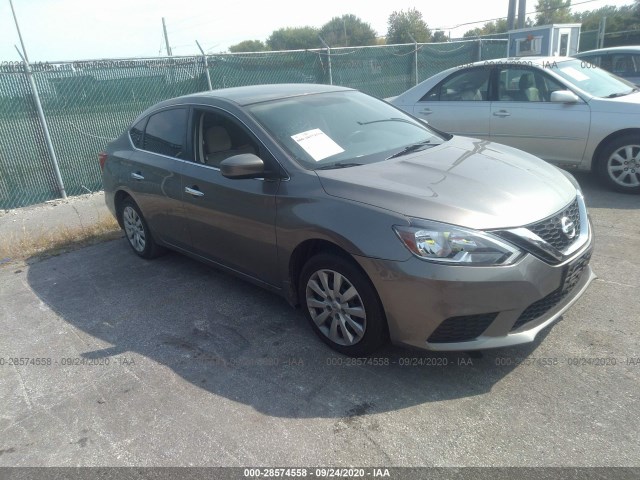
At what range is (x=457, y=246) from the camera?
9.30ft

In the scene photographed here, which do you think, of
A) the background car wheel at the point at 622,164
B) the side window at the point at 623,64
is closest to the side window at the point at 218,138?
the background car wheel at the point at 622,164

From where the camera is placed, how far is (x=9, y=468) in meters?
2.76

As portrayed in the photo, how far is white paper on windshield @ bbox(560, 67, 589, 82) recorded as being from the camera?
677 centimetres

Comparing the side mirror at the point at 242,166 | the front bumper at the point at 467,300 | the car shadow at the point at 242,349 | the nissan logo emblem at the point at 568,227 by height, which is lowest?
the car shadow at the point at 242,349

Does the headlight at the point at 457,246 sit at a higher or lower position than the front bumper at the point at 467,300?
higher

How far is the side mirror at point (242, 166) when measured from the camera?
3508 mm

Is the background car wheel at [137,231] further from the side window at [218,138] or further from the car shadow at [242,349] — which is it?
the side window at [218,138]

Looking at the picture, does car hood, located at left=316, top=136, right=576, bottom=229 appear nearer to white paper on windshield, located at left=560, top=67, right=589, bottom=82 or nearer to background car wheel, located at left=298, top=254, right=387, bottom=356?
background car wheel, located at left=298, top=254, right=387, bottom=356

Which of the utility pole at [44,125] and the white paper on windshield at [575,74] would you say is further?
the utility pole at [44,125]

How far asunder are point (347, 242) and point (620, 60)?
28.5ft

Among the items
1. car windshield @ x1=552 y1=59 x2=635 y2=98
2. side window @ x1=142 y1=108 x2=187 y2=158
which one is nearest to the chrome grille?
side window @ x1=142 y1=108 x2=187 y2=158

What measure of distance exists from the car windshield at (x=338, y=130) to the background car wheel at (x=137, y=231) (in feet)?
6.61

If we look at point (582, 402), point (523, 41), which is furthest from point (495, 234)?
point (523, 41)

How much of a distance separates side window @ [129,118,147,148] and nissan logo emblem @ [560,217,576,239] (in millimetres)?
3914
